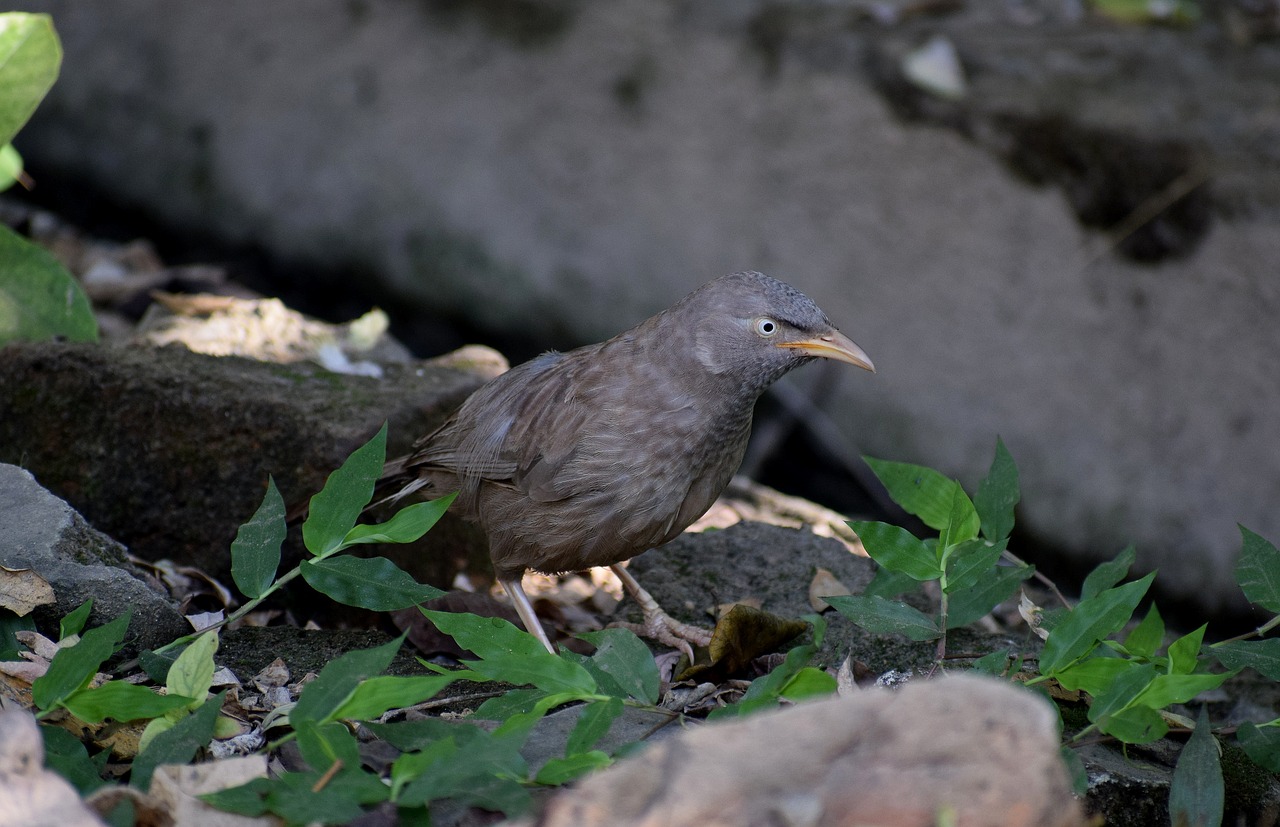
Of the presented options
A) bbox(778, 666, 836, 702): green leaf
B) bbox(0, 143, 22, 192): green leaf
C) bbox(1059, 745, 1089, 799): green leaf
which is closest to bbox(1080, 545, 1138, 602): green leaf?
bbox(1059, 745, 1089, 799): green leaf

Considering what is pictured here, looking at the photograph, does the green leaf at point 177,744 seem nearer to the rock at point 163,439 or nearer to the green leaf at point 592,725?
the green leaf at point 592,725

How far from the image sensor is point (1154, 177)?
579 centimetres

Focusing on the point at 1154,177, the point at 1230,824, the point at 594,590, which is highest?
the point at 1154,177

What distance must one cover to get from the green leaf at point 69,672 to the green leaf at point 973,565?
1820mm

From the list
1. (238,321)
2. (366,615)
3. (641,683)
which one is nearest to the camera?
(641,683)

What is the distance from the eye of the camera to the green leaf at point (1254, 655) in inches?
108

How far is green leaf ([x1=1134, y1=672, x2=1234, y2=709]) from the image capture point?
2.46 metres

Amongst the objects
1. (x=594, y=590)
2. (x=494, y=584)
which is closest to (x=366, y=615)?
(x=494, y=584)

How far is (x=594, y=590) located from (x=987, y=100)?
10.8 ft

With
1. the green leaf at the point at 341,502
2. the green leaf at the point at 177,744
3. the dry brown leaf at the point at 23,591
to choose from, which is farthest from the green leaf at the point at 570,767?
the dry brown leaf at the point at 23,591

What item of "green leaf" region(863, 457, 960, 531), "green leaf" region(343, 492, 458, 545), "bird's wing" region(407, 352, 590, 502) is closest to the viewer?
"green leaf" region(343, 492, 458, 545)

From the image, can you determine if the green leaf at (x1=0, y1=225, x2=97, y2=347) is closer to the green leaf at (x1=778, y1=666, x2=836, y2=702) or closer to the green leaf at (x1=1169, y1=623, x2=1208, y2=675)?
the green leaf at (x1=778, y1=666, x2=836, y2=702)

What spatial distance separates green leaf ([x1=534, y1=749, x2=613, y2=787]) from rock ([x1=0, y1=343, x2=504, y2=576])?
1.72 m

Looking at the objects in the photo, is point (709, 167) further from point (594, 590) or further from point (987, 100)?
point (594, 590)
